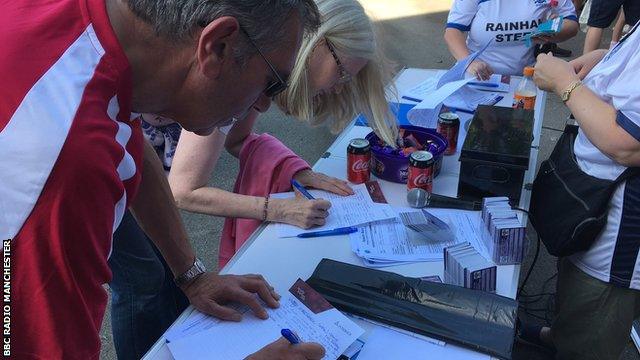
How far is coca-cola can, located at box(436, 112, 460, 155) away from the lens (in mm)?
1968

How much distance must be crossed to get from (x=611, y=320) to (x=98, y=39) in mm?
1653

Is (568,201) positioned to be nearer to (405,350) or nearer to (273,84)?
Answer: (405,350)

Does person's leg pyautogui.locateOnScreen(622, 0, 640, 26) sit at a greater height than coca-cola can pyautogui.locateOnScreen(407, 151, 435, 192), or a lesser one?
lesser

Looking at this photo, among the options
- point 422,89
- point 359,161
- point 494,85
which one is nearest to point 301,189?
point 359,161

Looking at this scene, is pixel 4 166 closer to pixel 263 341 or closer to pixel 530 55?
pixel 263 341

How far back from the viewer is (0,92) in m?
0.70

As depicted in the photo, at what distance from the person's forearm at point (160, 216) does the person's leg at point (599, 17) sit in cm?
393

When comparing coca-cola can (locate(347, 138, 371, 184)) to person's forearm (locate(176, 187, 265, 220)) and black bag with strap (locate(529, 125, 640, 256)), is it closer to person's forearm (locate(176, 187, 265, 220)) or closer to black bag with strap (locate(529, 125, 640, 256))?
person's forearm (locate(176, 187, 265, 220))

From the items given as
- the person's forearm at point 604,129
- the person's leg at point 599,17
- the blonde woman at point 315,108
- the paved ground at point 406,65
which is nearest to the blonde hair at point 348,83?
the blonde woman at point 315,108

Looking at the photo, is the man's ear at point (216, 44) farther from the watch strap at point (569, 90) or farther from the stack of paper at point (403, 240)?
the watch strap at point (569, 90)

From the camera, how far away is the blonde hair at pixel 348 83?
1688 millimetres

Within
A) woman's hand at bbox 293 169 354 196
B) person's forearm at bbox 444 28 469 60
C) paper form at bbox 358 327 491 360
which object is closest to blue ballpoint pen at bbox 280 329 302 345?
paper form at bbox 358 327 491 360

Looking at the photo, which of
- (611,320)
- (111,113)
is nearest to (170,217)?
(111,113)

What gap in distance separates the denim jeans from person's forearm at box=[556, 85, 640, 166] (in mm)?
1385
